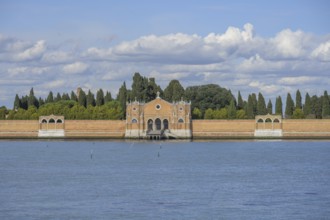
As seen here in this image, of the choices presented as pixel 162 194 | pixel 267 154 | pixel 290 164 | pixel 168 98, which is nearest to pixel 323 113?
pixel 168 98

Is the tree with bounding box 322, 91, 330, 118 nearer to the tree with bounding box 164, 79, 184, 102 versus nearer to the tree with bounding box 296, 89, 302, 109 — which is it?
the tree with bounding box 296, 89, 302, 109

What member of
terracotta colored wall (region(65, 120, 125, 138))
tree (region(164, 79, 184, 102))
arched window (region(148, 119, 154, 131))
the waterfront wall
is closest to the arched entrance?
arched window (region(148, 119, 154, 131))

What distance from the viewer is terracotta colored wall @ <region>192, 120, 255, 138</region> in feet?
274

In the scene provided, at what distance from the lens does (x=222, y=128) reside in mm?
83750

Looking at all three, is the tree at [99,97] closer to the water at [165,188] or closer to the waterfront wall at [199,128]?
the waterfront wall at [199,128]

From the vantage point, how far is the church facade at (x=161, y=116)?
272ft

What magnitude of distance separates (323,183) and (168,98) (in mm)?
55175

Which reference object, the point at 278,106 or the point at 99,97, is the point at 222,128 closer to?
the point at 278,106

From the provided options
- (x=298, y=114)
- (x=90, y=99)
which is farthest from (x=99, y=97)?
(x=298, y=114)

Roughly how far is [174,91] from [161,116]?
6.19 meters

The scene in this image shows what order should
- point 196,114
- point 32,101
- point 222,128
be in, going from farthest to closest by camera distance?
point 32,101 → point 196,114 → point 222,128

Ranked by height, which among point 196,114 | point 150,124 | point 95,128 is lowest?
point 95,128

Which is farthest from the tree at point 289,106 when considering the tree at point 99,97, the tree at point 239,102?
the tree at point 99,97

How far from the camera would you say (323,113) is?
3329 inches
